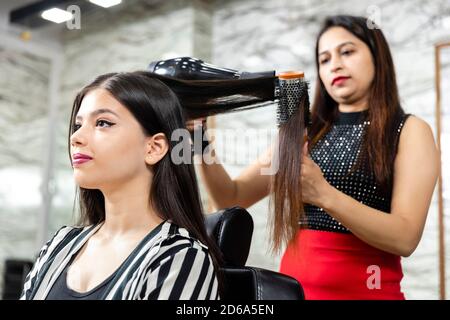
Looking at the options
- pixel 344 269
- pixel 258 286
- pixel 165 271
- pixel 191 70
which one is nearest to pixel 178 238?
pixel 165 271

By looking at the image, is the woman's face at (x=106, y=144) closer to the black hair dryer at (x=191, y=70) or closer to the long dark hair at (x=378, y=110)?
the black hair dryer at (x=191, y=70)

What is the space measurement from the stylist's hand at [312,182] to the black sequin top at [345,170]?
253 mm

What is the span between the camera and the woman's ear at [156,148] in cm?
127

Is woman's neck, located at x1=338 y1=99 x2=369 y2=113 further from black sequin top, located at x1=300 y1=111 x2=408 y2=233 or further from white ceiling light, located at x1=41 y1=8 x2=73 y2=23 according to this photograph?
white ceiling light, located at x1=41 y1=8 x2=73 y2=23

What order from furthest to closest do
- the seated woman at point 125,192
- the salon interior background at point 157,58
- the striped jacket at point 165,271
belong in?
the salon interior background at point 157,58 < the seated woman at point 125,192 < the striped jacket at point 165,271

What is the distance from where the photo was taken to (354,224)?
1.37 meters

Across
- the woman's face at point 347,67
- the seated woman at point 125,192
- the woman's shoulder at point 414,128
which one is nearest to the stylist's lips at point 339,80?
the woman's face at point 347,67

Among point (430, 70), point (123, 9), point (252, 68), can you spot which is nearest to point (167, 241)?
point (430, 70)

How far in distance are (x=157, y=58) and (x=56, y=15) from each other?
3.04 feet

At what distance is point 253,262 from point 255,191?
1.78 metres

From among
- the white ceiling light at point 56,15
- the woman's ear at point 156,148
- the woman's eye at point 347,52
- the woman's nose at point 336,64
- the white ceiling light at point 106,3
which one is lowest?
the woman's ear at point 156,148

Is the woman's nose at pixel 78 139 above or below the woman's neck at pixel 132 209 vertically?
above

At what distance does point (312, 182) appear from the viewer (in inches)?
51.3
